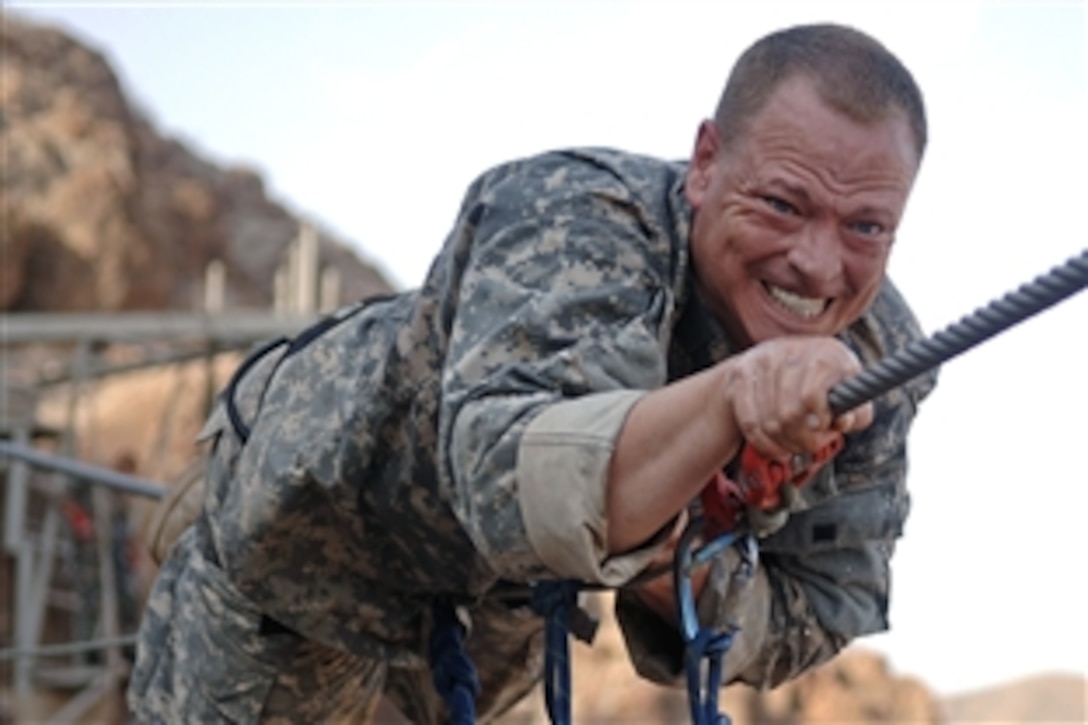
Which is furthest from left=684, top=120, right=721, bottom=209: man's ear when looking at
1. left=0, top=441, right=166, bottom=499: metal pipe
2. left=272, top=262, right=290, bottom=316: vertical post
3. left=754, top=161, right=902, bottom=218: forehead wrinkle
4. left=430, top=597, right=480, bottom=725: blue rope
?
left=272, top=262, right=290, bottom=316: vertical post

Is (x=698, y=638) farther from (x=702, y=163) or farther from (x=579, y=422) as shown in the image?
(x=702, y=163)

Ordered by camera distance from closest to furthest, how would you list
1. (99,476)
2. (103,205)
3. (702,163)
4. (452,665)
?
(702,163)
(452,665)
(99,476)
(103,205)

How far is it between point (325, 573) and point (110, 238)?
20.3 meters

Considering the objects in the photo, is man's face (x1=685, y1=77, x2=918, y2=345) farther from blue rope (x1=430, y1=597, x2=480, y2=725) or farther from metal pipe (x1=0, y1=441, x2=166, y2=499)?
metal pipe (x1=0, y1=441, x2=166, y2=499)

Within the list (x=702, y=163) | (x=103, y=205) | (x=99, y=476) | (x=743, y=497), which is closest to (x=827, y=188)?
(x=702, y=163)

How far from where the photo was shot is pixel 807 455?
1909mm

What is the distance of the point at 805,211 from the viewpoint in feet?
6.95

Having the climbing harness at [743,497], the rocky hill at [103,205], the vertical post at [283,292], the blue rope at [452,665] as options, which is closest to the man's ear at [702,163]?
the climbing harness at [743,497]

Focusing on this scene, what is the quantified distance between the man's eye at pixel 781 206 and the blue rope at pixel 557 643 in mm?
472

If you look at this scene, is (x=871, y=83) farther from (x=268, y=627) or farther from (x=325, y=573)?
(x=268, y=627)

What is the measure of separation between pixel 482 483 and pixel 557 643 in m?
0.41

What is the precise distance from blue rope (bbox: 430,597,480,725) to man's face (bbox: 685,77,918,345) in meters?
0.83

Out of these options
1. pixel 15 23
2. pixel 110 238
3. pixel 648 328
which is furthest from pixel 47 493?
pixel 648 328

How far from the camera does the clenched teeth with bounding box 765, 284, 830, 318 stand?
213 centimetres
